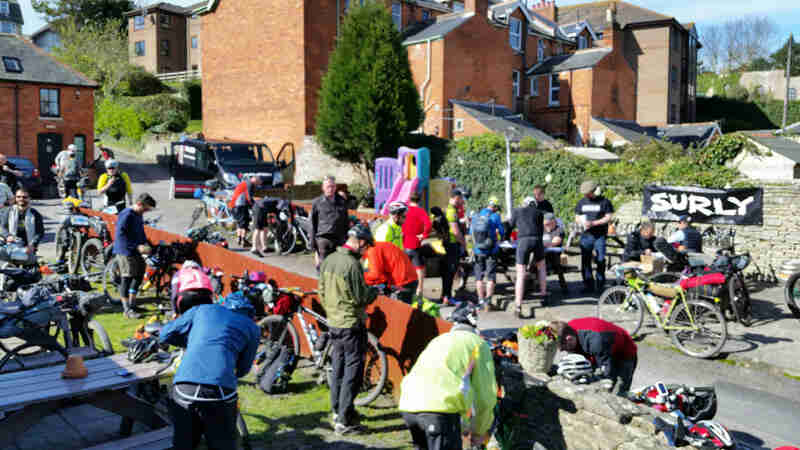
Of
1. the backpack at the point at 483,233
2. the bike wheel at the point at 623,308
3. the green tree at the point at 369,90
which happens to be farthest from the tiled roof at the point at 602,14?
the bike wheel at the point at 623,308

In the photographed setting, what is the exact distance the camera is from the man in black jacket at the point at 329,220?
35.1ft

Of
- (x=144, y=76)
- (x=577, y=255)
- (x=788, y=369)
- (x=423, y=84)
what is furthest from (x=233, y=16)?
(x=788, y=369)

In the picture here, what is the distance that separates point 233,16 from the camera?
3184 cm

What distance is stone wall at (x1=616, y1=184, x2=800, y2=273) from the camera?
12.7 meters

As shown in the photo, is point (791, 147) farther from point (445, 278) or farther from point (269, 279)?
point (269, 279)

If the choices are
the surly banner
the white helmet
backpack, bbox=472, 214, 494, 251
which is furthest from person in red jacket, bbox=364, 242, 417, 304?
the surly banner

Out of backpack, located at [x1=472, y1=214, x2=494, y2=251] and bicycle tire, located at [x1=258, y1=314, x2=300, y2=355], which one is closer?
bicycle tire, located at [x1=258, y1=314, x2=300, y2=355]

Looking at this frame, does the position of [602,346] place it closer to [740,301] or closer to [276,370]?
[276,370]

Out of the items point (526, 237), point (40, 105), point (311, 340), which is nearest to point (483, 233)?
point (526, 237)

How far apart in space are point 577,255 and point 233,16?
78.4 ft

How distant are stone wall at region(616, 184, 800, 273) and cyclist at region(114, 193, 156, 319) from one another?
1145 cm

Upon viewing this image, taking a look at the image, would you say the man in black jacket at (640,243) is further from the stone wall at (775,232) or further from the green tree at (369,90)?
the green tree at (369,90)

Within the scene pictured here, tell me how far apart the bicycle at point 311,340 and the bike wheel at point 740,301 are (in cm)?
608

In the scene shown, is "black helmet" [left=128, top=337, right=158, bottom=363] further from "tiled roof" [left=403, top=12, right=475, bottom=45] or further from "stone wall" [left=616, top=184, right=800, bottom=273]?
"tiled roof" [left=403, top=12, right=475, bottom=45]
